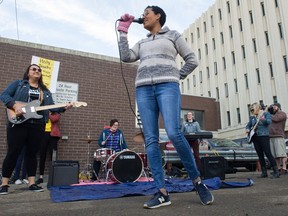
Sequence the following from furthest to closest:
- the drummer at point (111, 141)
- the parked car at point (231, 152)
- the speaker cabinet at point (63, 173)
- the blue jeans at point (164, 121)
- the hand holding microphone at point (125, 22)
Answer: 1. the parked car at point (231, 152)
2. the drummer at point (111, 141)
3. the speaker cabinet at point (63, 173)
4. the hand holding microphone at point (125, 22)
5. the blue jeans at point (164, 121)

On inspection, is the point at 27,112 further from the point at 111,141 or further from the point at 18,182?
the point at 111,141

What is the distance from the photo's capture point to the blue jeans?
2.73m

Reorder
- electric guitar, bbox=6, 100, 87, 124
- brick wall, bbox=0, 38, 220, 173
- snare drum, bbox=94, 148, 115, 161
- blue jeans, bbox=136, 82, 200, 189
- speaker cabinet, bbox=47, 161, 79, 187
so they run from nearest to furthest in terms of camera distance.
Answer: blue jeans, bbox=136, 82, 200, 189, electric guitar, bbox=6, 100, 87, 124, speaker cabinet, bbox=47, 161, 79, 187, snare drum, bbox=94, 148, 115, 161, brick wall, bbox=0, 38, 220, 173

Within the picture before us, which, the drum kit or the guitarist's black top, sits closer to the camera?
the guitarist's black top

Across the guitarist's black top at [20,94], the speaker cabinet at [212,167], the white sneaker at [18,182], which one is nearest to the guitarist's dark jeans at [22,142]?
the guitarist's black top at [20,94]

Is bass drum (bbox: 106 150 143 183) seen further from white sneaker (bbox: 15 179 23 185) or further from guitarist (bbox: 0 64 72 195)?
white sneaker (bbox: 15 179 23 185)

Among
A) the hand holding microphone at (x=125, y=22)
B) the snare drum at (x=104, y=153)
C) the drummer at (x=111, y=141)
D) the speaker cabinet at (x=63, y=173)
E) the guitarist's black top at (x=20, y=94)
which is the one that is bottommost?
the speaker cabinet at (x=63, y=173)

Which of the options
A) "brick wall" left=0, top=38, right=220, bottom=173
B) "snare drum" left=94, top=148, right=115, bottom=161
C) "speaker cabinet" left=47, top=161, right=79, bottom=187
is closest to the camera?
"speaker cabinet" left=47, top=161, right=79, bottom=187

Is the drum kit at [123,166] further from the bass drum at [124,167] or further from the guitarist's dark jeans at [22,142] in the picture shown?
the guitarist's dark jeans at [22,142]

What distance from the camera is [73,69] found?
28.4 ft

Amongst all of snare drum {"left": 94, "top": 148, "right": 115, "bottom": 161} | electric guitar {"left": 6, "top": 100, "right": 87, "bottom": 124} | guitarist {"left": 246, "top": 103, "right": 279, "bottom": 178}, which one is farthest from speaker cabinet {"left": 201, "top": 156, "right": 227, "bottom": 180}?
electric guitar {"left": 6, "top": 100, "right": 87, "bottom": 124}

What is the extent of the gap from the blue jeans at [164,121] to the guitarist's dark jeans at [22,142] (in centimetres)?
210

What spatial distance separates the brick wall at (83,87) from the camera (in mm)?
7922

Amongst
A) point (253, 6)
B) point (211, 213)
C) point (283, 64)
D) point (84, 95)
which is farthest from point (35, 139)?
point (253, 6)
